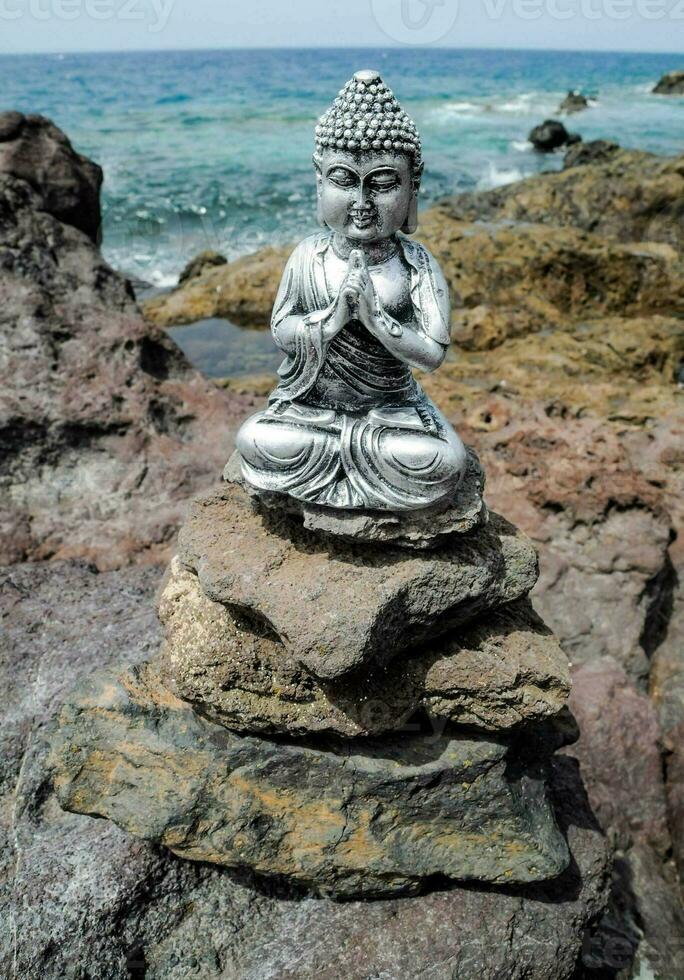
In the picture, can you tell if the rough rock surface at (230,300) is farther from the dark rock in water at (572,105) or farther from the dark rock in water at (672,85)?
the dark rock in water at (672,85)

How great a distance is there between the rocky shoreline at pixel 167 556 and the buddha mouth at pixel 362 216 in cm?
261

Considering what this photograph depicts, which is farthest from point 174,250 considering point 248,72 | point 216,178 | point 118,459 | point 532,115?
point 248,72

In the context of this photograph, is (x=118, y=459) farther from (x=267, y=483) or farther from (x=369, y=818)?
(x=369, y=818)

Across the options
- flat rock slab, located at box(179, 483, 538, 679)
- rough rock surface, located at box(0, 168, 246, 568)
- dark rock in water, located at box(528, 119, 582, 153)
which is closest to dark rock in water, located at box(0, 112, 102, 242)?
rough rock surface, located at box(0, 168, 246, 568)

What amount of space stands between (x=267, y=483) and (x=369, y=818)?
151cm

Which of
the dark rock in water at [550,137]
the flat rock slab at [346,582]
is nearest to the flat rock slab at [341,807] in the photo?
the flat rock slab at [346,582]

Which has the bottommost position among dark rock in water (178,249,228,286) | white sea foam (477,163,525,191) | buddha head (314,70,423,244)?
white sea foam (477,163,525,191)

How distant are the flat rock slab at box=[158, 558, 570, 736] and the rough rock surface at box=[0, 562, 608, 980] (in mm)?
877

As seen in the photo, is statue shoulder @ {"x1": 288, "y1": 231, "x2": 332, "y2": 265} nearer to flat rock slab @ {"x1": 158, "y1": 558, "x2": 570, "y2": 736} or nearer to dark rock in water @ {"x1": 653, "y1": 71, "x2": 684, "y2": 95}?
flat rock slab @ {"x1": 158, "y1": 558, "x2": 570, "y2": 736}

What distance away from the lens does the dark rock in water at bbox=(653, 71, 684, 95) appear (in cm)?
5471

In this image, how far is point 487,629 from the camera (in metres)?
3.49

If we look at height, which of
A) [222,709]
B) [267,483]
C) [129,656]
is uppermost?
[267,483]

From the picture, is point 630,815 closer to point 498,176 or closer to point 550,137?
point 498,176

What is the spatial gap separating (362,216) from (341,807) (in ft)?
8.16
